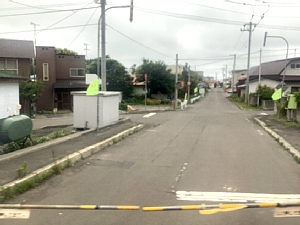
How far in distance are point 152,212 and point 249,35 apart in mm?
50988

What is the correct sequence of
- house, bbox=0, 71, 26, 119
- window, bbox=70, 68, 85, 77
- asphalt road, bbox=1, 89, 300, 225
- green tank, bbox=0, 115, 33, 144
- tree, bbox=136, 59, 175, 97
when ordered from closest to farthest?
asphalt road, bbox=1, 89, 300, 225
green tank, bbox=0, 115, 33, 144
house, bbox=0, 71, 26, 119
window, bbox=70, 68, 85, 77
tree, bbox=136, 59, 175, 97

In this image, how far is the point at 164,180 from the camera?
25.1 feet

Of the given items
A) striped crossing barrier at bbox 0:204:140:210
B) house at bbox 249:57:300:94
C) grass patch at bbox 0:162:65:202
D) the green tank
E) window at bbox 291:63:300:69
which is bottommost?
grass patch at bbox 0:162:65:202

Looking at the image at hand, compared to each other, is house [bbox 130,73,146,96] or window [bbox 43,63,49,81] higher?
window [bbox 43,63,49,81]

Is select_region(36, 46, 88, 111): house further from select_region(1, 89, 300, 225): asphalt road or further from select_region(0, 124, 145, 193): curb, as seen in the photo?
select_region(1, 89, 300, 225): asphalt road

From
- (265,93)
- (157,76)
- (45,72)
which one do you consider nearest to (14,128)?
(45,72)

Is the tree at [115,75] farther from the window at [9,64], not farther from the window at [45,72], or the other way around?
the window at [9,64]

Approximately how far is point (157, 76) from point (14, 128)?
47633 millimetres

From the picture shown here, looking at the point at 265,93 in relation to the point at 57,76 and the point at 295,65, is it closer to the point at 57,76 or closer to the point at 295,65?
the point at 295,65

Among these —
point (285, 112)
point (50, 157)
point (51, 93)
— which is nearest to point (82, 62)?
point (51, 93)

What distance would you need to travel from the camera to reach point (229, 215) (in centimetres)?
546

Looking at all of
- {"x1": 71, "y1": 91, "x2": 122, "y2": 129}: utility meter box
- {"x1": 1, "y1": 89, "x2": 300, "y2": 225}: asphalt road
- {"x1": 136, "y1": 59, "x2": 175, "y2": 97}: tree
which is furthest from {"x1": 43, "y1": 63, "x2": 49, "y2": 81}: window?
{"x1": 1, "y1": 89, "x2": 300, "y2": 225}: asphalt road

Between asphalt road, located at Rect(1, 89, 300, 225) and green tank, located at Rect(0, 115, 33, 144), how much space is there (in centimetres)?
273

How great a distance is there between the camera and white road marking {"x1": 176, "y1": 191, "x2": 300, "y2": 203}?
20.7 feet
